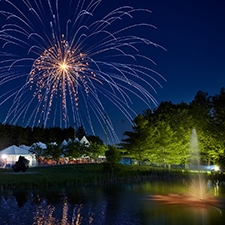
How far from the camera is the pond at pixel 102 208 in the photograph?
56.6 feet

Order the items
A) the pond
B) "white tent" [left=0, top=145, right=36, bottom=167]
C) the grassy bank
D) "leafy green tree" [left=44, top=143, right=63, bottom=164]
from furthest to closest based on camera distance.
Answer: "leafy green tree" [left=44, top=143, right=63, bottom=164]
"white tent" [left=0, top=145, right=36, bottom=167]
the grassy bank
the pond

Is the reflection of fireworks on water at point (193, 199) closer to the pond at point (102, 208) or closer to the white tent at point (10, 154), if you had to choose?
the pond at point (102, 208)

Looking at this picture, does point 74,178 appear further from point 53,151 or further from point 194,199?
point 53,151

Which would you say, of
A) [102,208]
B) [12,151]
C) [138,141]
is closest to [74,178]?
[102,208]

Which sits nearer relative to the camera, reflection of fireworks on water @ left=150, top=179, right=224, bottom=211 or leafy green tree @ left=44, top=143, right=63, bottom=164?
reflection of fireworks on water @ left=150, top=179, right=224, bottom=211

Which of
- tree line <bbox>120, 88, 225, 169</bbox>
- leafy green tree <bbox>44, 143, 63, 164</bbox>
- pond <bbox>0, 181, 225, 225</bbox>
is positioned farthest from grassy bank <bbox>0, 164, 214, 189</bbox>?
leafy green tree <bbox>44, 143, 63, 164</bbox>

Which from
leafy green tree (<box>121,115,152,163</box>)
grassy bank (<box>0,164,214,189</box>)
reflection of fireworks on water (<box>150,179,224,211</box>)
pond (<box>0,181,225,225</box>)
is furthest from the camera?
leafy green tree (<box>121,115,152,163</box>)

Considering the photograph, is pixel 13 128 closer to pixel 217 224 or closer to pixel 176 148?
pixel 176 148

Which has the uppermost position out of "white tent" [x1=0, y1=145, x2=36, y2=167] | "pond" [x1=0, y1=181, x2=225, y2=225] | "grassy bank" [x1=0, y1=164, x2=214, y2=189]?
"white tent" [x1=0, y1=145, x2=36, y2=167]

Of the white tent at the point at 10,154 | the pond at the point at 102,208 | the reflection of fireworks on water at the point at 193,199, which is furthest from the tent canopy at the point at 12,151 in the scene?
the reflection of fireworks on water at the point at 193,199

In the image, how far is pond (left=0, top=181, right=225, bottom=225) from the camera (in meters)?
17.3

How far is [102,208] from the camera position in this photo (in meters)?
20.4

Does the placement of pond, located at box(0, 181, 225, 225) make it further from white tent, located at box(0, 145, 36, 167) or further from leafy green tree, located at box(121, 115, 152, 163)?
white tent, located at box(0, 145, 36, 167)

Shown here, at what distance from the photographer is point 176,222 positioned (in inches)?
656
